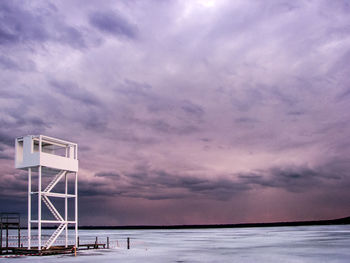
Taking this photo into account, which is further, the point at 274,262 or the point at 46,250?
the point at 46,250

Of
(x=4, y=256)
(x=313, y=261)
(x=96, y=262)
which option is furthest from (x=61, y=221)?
(x=313, y=261)

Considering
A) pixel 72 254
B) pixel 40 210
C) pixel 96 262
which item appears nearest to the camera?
pixel 96 262

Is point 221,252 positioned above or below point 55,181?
below

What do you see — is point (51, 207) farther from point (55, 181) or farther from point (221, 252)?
point (221, 252)

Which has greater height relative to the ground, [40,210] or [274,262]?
[40,210]

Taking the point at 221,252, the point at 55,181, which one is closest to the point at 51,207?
the point at 55,181

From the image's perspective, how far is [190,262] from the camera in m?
35.0

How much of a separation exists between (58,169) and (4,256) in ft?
32.3

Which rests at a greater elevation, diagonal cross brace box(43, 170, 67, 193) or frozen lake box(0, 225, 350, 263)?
diagonal cross brace box(43, 170, 67, 193)

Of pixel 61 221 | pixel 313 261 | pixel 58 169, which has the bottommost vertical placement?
pixel 313 261

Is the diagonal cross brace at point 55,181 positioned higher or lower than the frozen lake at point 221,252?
higher

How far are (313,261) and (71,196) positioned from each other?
2509 cm

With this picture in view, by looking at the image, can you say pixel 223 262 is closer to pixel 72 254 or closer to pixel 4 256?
pixel 72 254

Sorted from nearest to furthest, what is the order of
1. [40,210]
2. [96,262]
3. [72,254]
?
[96,262] < [40,210] < [72,254]
